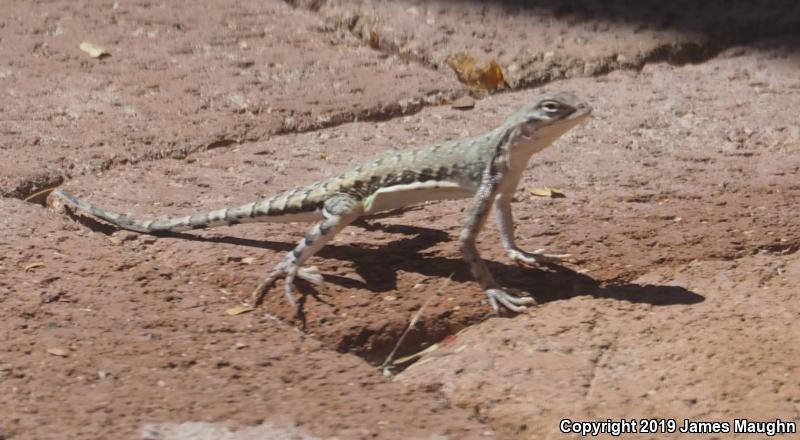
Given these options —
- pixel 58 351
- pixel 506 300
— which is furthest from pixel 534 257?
pixel 58 351

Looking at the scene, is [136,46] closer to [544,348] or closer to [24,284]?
[24,284]

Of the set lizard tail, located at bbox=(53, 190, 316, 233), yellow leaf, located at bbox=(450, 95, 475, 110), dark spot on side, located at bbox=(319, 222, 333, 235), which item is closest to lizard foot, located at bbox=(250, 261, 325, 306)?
dark spot on side, located at bbox=(319, 222, 333, 235)

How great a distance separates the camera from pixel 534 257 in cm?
336

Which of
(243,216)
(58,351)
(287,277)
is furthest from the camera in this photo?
(243,216)

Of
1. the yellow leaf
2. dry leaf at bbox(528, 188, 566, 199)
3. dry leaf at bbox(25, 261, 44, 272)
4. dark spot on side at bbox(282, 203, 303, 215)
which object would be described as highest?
the yellow leaf

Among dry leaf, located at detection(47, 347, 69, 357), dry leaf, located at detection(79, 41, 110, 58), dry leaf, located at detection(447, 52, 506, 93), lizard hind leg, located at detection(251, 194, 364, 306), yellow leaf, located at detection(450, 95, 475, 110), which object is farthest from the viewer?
dry leaf, located at detection(79, 41, 110, 58)

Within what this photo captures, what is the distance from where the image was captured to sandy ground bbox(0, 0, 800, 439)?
2752 millimetres

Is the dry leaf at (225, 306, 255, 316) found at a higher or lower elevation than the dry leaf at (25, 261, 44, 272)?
lower

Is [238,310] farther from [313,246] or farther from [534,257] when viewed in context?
[534,257]

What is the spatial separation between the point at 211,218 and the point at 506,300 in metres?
0.88

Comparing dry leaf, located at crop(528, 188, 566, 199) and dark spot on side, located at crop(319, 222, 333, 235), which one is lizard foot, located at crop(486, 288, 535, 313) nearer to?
dark spot on side, located at crop(319, 222, 333, 235)

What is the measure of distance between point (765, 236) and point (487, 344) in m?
1.02

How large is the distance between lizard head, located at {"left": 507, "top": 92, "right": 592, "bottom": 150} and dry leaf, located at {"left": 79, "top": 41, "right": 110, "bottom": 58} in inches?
84.4

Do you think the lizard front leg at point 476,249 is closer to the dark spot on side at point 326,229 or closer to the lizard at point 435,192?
the lizard at point 435,192
